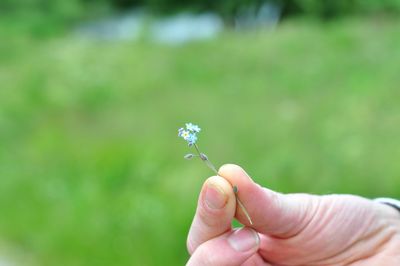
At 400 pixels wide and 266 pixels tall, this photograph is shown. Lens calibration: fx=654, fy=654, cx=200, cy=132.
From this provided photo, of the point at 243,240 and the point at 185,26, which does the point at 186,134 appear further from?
the point at 185,26

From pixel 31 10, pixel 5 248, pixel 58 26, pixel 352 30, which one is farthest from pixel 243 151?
pixel 31 10

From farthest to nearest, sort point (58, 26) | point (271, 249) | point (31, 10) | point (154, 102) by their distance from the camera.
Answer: point (31, 10) < point (58, 26) < point (154, 102) < point (271, 249)

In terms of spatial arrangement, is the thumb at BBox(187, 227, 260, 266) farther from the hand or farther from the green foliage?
the green foliage

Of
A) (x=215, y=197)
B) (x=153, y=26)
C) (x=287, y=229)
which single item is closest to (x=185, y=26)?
(x=153, y=26)

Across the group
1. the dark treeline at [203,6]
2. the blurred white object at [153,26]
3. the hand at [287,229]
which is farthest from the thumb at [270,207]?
the dark treeline at [203,6]

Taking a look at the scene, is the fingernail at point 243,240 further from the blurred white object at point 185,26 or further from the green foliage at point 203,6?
the green foliage at point 203,6

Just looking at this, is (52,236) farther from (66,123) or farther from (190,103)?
(190,103)
